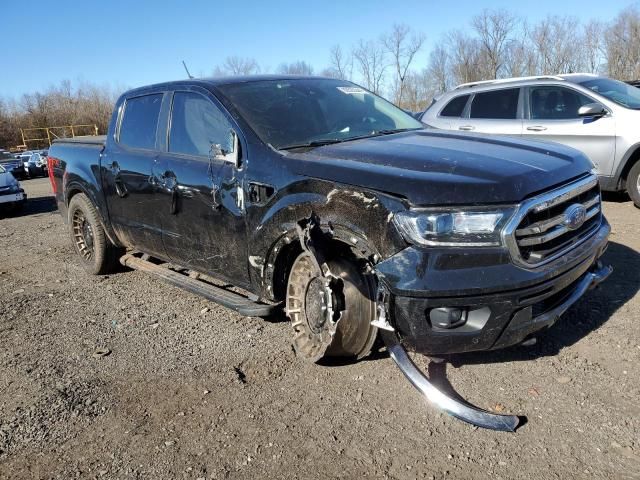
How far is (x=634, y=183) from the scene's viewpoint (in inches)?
283

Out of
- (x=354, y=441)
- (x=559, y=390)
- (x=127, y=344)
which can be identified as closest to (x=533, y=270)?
(x=559, y=390)

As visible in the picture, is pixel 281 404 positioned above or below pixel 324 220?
below

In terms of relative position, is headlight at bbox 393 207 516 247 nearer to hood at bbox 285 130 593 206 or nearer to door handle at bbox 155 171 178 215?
hood at bbox 285 130 593 206

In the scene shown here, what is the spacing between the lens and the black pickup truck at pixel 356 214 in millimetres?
2715

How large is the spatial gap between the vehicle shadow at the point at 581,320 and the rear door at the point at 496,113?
3.38 m

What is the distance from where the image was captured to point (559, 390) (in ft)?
10.0

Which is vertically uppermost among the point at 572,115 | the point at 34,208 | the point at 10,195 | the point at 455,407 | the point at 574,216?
the point at 572,115

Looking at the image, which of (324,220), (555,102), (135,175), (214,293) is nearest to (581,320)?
(324,220)

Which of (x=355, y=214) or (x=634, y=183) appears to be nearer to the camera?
(x=355, y=214)

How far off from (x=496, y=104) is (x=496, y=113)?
0.14 metres

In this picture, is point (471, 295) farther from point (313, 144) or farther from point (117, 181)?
point (117, 181)

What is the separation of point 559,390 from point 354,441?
1209mm

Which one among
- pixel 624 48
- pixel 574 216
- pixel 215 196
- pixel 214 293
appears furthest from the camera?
pixel 624 48

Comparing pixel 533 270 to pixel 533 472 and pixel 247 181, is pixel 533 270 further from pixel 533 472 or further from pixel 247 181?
pixel 247 181
